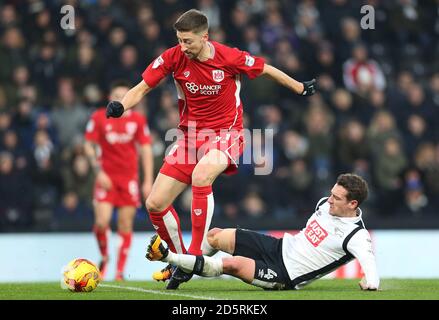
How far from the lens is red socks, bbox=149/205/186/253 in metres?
9.61

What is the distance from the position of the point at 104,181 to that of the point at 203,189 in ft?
13.1

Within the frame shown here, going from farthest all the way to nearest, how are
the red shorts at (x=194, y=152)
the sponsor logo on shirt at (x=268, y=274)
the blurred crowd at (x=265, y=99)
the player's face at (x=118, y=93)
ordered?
the blurred crowd at (x=265, y=99)
the player's face at (x=118, y=93)
the red shorts at (x=194, y=152)
the sponsor logo on shirt at (x=268, y=274)

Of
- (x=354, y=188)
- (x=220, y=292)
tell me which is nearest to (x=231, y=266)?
(x=220, y=292)

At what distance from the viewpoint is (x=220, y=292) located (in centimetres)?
→ 908

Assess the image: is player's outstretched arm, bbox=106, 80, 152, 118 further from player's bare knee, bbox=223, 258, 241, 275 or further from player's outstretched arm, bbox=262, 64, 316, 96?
player's bare knee, bbox=223, 258, 241, 275

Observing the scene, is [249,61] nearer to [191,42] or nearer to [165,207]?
[191,42]

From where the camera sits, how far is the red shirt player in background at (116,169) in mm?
13188

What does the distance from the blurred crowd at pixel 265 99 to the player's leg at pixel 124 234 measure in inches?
65.0

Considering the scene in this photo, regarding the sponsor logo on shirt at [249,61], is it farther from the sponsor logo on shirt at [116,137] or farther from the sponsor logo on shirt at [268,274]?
the sponsor logo on shirt at [116,137]

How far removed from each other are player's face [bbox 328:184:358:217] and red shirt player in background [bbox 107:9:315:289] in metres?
0.98
